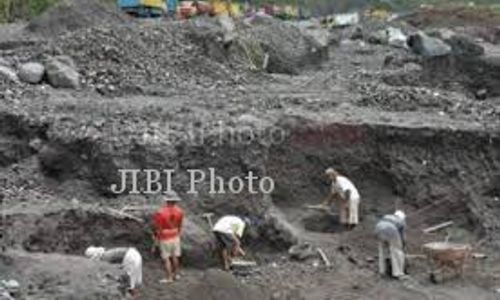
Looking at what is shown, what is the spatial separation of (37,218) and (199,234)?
7.25 ft

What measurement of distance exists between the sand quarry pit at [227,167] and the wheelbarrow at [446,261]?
0.61 ft

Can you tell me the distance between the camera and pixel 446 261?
45.8 ft

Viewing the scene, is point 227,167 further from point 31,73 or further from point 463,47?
point 463,47

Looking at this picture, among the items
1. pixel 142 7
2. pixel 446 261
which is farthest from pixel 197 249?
pixel 142 7

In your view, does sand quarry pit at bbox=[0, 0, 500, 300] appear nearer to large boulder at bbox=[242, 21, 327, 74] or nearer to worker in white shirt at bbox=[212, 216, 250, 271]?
worker in white shirt at bbox=[212, 216, 250, 271]

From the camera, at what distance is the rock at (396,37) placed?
125 ft

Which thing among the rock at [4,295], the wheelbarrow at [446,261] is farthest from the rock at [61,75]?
→ the rock at [4,295]

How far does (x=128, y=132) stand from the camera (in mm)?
15797

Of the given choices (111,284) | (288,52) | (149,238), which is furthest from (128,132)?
(288,52)

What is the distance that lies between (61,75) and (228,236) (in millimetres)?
7573

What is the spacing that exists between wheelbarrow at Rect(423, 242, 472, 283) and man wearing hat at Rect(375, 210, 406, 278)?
1.42 ft

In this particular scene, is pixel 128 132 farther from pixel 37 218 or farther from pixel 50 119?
pixel 37 218

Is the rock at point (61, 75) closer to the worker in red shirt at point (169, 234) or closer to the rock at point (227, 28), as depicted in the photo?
the rock at point (227, 28)

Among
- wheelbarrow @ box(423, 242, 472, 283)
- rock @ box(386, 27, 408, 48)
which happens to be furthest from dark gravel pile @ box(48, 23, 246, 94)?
rock @ box(386, 27, 408, 48)
